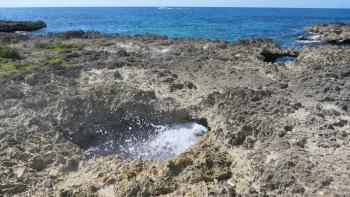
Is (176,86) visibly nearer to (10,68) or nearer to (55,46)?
(10,68)

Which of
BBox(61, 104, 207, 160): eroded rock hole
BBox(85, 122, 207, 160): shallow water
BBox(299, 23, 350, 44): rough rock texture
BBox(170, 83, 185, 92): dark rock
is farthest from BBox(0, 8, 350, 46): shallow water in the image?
BBox(85, 122, 207, 160): shallow water

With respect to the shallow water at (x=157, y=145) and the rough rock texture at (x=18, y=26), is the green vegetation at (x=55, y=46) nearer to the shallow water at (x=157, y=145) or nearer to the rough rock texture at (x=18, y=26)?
the shallow water at (x=157, y=145)

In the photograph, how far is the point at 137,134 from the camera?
17.0m

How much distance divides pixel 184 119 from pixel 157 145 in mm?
2323

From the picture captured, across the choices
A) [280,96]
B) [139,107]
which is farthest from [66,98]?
[280,96]

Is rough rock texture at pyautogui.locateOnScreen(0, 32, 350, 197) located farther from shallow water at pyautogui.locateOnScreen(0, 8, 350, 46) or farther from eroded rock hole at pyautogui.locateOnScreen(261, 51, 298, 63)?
shallow water at pyautogui.locateOnScreen(0, 8, 350, 46)

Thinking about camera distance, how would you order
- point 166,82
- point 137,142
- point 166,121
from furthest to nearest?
1. point 166,82
2. point 166,121
3. point 137,142

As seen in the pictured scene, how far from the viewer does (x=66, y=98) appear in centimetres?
1806

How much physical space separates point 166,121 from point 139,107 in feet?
4.51

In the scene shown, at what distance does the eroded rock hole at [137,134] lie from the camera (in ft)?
51.5

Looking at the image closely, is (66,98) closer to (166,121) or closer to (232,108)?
(166,121)

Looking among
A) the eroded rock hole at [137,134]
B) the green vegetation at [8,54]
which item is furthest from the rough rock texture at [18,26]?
the eroded rock hole at [137,134]

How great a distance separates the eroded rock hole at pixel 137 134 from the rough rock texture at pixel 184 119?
0.28 feet

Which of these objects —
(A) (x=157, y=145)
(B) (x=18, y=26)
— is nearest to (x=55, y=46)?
(A) (x=157, y=145)
